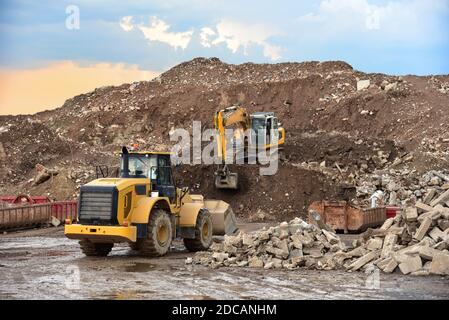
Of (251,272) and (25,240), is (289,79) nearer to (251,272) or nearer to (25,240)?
(25,240)

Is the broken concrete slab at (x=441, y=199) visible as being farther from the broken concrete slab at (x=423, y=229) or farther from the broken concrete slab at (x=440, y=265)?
the broken concrete slab at (x=440, y=265)

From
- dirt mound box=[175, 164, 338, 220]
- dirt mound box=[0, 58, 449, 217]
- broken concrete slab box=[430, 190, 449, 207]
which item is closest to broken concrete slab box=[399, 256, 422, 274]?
broken concrete slab box=[430, 190, 449, 207]

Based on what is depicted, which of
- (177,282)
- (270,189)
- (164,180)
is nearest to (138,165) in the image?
(164,180)

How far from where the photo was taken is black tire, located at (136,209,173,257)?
1566 centimetres

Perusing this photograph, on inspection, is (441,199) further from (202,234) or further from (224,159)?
(224,159)

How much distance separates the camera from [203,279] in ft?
42.7

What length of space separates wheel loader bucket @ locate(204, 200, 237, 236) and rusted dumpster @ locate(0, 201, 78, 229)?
24.8ft

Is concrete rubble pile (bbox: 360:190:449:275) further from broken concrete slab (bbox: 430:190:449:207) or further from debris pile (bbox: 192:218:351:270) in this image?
debris pile (bbox: 192:218:351:270)

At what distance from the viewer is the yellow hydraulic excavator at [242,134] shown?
26469mm

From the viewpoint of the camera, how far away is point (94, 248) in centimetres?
1673

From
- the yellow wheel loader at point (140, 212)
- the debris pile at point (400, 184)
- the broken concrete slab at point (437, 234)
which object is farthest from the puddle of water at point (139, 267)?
the debris pile at point (400, 184)

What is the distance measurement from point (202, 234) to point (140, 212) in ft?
8.13
